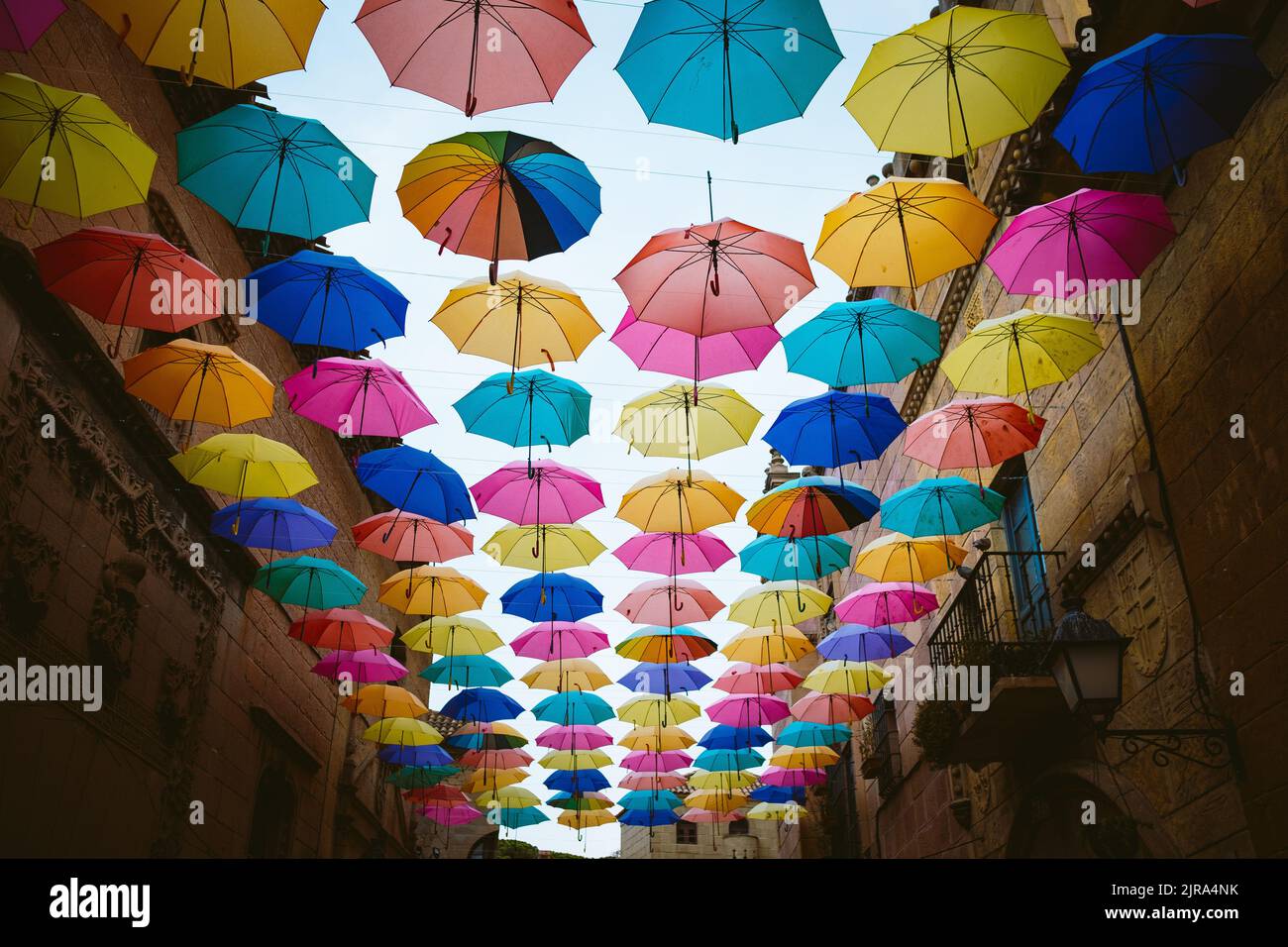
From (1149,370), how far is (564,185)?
16.1 ft

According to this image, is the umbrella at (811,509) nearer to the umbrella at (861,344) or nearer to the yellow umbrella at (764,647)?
the umbrella at (861,344)

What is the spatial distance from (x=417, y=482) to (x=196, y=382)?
2.48m

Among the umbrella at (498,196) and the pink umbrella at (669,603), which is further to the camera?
the pink umbrella at (669,603)

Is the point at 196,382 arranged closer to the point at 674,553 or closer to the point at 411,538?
the point at 411,538

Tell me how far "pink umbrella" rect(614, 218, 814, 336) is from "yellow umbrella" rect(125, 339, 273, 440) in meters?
3.63

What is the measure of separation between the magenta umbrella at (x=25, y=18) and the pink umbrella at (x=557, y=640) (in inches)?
371

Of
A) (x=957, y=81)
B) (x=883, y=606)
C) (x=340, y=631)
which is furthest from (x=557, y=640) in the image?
(x=957, y=81)

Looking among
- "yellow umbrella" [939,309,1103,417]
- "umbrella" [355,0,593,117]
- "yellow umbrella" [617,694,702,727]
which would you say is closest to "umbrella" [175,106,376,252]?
"umbrella" [355,0,593,117]

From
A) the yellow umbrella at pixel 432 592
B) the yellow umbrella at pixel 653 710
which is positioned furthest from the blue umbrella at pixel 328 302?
the yellow umbrella at pixel 653 710

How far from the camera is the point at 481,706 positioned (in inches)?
619

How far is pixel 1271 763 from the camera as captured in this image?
618 centimetres

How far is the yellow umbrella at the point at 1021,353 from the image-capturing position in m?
8.18

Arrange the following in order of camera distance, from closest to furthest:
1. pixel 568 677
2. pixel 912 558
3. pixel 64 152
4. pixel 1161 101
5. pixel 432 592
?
pixel 1161 101 < pixel 64 152 < pixel 912 558 < pixel 432 592 < pixel 568 677
